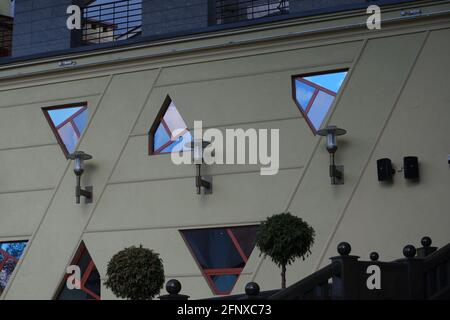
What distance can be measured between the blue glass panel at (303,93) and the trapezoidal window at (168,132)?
5.88 feet

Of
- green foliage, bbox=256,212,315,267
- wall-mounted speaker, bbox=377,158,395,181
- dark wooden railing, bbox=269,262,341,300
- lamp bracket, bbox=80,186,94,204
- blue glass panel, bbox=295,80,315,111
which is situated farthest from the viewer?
lamp bracket, bbox=80,186,94,204

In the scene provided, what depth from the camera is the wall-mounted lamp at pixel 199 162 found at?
494 inches

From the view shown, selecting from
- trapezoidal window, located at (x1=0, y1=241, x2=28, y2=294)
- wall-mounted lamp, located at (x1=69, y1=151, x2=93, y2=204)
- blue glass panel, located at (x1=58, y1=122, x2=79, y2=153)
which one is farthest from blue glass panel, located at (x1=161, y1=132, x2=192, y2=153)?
trapezoidal window, located at (x1=0, y1=241, x2=28, y2=294)

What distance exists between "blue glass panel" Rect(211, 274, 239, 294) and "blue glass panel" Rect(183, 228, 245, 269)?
15 centimetres

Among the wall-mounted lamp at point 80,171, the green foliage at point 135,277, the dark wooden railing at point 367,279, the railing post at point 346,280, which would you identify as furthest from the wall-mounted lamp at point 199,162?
the railing post at point 346,280

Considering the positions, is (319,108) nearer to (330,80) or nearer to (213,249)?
(330,80)

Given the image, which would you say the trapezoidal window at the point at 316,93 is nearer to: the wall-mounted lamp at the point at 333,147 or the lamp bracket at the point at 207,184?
the wall-mounted lamp at the point at 333,147

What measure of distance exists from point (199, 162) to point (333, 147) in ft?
6.81

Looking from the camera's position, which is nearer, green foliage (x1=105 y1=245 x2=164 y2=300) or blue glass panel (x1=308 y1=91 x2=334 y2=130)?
green foliage (x1=105 y1=245 x2=164 y2=300)

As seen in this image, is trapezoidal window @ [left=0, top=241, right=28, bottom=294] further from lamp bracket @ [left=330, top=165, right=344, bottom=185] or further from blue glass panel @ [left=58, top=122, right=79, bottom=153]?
lamp bracket @ [left=330, top=165, right=344, bottom=185]

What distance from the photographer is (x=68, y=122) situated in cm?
1404

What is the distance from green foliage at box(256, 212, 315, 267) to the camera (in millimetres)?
9727

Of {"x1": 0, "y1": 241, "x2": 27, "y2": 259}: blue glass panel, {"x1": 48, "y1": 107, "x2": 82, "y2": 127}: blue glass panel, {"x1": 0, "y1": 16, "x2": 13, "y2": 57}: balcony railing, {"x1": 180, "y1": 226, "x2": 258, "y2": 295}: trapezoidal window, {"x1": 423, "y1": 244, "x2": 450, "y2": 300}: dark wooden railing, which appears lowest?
{"x1": 423, "y1": 244, "x2": 450, "y2": 300}: dark wooden railing

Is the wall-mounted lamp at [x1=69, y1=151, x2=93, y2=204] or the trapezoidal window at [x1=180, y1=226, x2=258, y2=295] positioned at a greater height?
the wall-mounted lamp at [x1=69, y1=151, x2=93, y2=204]
